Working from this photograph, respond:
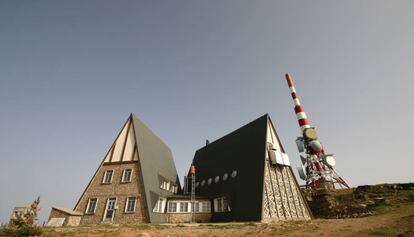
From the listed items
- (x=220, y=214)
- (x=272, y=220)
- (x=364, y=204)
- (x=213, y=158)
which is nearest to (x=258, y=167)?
(x=272, y=220)

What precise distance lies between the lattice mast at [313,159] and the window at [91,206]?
123 ft

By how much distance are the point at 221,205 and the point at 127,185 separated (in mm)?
11389

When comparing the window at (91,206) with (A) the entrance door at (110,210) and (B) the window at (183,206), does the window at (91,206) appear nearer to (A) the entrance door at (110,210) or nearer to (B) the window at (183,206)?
(A) the entrance door at (110,210)

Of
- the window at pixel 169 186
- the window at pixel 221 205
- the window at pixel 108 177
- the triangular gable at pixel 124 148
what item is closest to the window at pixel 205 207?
the window at pixel 221 205

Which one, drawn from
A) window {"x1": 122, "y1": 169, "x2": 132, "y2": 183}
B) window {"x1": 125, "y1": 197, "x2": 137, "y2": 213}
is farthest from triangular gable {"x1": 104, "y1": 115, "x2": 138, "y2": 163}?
window {"x1": 125, "y1": 197, "x2": 137, "y2": 213}

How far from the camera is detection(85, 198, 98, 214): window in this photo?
2436 centimetres

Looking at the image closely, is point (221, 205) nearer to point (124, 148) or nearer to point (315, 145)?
point (124, 148)

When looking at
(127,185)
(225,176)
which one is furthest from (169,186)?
(225,176)

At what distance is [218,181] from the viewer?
95.1 ft

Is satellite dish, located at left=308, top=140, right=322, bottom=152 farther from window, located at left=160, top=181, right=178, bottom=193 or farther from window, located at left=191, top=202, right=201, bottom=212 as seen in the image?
window, located at left=191, top=202, right=201, bottom=212

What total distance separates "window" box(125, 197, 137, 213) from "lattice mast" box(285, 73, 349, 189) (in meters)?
33.9

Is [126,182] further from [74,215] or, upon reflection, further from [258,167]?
[258,167]

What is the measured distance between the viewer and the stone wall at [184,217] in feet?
88.0

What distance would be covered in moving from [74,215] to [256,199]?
741 inches
